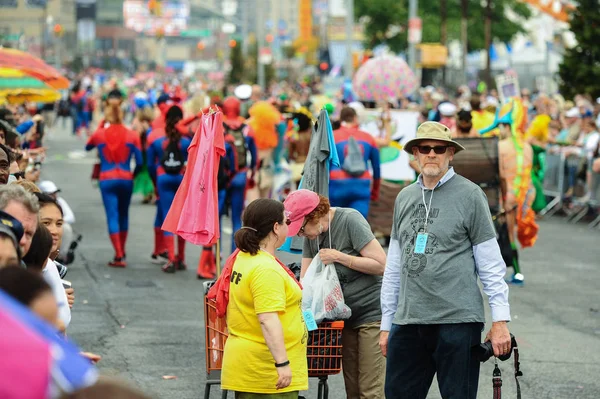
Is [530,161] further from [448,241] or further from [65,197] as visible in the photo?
[65,197]

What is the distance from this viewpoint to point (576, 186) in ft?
68.8

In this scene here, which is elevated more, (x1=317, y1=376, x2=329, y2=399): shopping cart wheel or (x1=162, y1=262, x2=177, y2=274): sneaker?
(x1=317, y1=376, x2=329, y2=399): shopping cart wheel

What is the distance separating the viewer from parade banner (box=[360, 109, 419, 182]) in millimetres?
18109

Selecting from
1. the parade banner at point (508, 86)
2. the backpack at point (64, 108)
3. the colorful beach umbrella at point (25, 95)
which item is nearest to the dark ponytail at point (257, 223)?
the colorful beach umbrella at point (25, 95)

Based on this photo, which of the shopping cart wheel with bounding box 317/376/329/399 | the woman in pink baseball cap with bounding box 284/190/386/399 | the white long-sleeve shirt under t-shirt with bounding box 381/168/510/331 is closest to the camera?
the white long-sleeve shirt under t-shirt with bounding box 381/168/510/331

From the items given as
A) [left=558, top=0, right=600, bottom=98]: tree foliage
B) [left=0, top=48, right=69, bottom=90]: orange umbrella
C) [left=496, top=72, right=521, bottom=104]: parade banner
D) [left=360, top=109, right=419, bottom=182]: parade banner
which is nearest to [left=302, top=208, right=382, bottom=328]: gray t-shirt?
[left=360, top=109, right=419, bottom=182]: parade banner

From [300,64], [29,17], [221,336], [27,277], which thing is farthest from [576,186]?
[29,17]

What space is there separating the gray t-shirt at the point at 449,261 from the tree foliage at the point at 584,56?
20.8 m

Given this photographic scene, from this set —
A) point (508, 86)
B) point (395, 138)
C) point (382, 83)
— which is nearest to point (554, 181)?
point (508, 86)

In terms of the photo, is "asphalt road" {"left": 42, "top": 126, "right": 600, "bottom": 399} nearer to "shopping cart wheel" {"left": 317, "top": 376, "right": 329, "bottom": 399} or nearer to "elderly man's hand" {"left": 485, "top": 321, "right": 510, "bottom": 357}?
"shopping cart wheel" {"left": 317, "top": 376, "right": 329, "bottom": 399}

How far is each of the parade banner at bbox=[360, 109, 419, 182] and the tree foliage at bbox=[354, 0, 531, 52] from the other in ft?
146

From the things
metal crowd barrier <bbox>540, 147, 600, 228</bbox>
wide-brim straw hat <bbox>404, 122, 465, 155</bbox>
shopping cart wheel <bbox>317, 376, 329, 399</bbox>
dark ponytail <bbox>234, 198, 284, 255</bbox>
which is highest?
wide-brim straw hat <bbox>404, 122, 465, 155</bbox>

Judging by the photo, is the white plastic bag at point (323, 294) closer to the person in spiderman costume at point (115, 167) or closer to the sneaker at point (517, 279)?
the sneaker at point (517, 279)

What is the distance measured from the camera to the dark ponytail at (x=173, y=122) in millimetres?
13414
